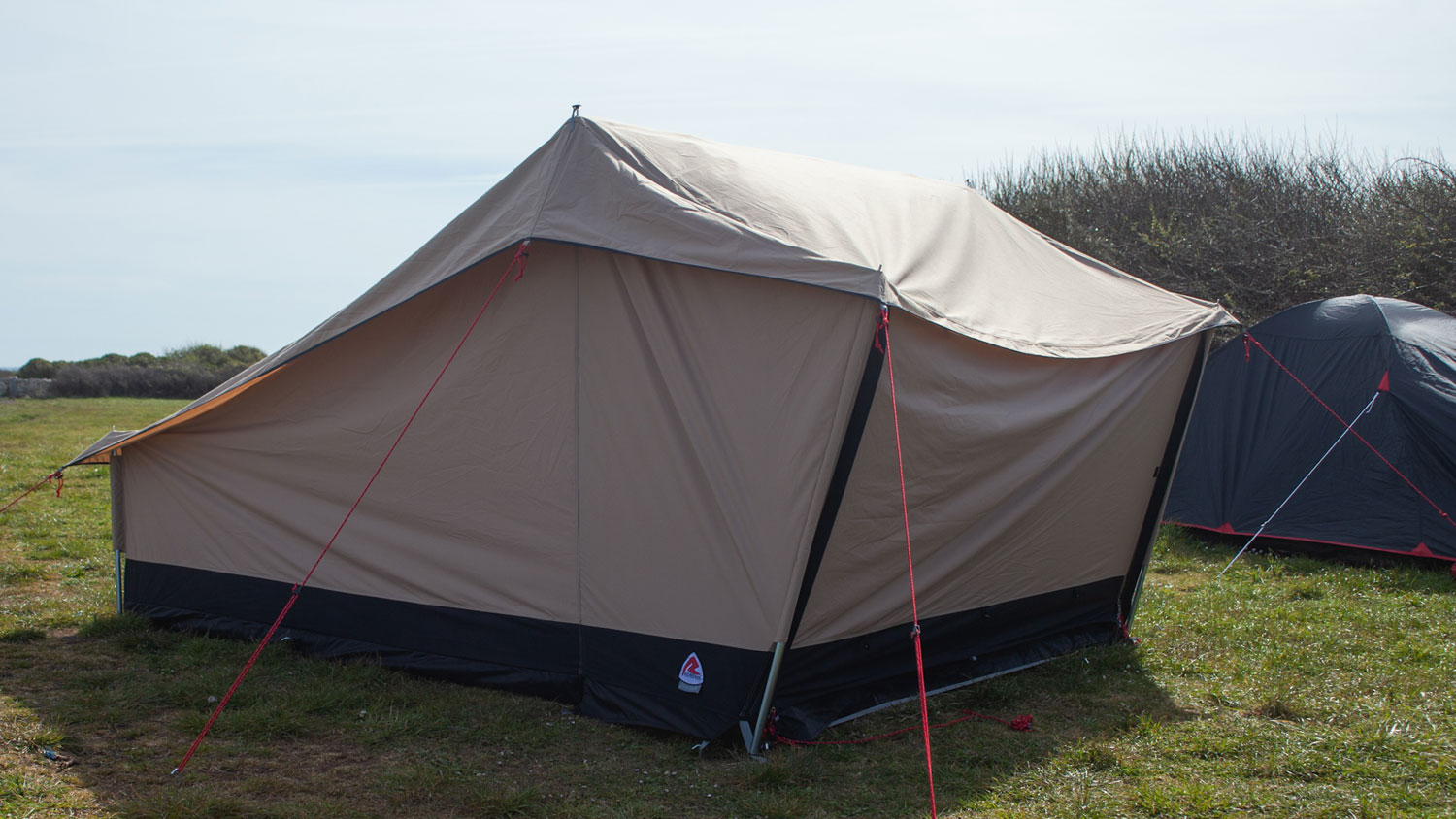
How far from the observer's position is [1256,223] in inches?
541

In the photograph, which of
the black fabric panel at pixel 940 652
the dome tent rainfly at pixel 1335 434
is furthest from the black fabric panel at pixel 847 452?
the dome tent rainfly at pixel 1335 434

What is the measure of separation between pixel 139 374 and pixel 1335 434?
67.5ft

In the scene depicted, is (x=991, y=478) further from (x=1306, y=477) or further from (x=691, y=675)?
(x=1306, y=477)

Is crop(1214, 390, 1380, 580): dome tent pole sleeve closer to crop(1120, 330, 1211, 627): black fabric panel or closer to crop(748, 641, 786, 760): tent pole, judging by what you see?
crop(1120, 330, 1211, 627): black fabric panel

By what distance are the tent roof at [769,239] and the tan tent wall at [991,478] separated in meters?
0.16

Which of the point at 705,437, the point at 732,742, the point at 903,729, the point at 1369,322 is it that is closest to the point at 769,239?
the point at 705,437

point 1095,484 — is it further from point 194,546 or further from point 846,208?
point 194,546

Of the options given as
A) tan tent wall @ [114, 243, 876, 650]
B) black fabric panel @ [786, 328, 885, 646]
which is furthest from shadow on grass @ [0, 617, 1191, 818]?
black fabric panel @ [786, 328, 885, 646]

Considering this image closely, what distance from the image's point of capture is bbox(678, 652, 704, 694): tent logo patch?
155 inches

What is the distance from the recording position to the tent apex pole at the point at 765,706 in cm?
377

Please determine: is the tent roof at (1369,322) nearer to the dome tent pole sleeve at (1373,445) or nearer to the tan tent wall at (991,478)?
the dome tent pole sleeve at (1373,445)

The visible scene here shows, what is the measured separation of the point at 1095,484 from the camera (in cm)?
496

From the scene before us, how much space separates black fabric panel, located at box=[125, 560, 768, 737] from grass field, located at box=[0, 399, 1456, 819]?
0.09 meters

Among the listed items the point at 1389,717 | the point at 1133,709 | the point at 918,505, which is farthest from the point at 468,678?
the point at 1389,717
